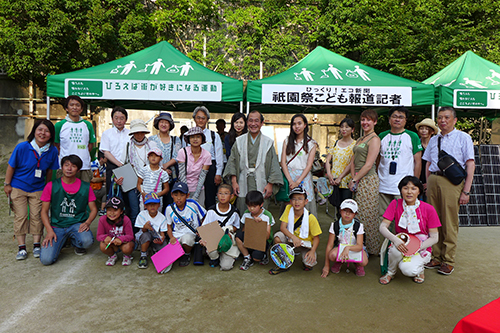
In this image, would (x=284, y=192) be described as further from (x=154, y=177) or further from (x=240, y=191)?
(x=154, y=177)

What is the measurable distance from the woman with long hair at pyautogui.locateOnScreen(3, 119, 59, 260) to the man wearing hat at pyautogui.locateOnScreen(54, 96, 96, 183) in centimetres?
17

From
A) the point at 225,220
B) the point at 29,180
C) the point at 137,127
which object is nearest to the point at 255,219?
the point at 225,220

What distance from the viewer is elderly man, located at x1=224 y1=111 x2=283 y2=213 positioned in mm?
3753

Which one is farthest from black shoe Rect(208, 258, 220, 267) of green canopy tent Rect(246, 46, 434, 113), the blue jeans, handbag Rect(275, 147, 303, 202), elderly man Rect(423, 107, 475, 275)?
green canopy tent Rect(246, 46, 434, 113)

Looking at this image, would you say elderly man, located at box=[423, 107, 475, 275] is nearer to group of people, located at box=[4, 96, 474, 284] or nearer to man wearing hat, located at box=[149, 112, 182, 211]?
group of people, located at box=[4, 96, 474, 284]

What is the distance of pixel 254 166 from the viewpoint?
148 inches

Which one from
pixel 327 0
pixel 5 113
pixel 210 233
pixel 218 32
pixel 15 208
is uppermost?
pixel 327 0

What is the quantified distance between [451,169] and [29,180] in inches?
186

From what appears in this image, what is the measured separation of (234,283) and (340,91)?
372cm

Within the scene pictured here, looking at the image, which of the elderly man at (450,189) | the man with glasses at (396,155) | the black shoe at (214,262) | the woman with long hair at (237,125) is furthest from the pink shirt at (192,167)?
the elderly man at (450,189)

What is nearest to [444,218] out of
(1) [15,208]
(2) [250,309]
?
(2) [250,309]

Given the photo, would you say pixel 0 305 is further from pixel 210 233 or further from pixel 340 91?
pixel 340 91

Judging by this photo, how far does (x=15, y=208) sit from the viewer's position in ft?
11.9

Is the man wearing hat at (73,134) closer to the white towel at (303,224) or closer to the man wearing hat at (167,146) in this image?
the man wearing hat at (167,146)
